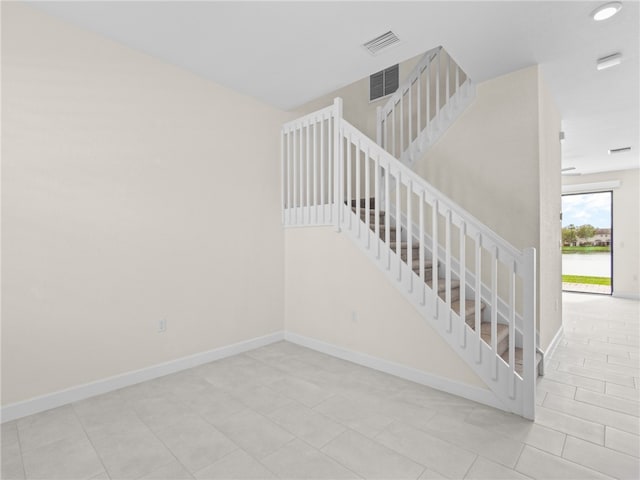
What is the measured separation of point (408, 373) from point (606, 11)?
3.09 metres

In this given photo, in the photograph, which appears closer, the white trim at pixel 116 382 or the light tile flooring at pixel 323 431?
the light tile flooring at pixel 323 431

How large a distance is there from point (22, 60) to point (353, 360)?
367 centimetres

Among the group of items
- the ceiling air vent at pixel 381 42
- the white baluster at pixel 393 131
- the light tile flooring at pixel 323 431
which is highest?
the ceiling air vent at pixel 381 42

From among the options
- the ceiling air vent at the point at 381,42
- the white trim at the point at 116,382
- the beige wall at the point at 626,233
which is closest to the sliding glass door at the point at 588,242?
the beige wall at the point at 626,233

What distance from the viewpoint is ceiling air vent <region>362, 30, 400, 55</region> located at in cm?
269

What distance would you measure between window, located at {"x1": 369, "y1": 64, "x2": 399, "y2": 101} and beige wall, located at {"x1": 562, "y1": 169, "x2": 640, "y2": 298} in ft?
19.0

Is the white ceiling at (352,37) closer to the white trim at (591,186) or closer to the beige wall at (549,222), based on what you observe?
the beige wall at (549,222)

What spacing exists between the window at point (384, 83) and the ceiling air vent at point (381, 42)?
230 centimetres

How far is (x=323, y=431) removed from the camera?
212 cm

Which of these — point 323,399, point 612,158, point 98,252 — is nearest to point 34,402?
point 98,252

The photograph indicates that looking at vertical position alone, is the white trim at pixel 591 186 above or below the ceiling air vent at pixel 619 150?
below

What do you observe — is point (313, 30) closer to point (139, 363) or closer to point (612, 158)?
point (139, 363)

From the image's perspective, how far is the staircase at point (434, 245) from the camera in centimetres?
236

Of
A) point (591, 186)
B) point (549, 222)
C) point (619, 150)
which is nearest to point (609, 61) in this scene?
point (549, 222)
